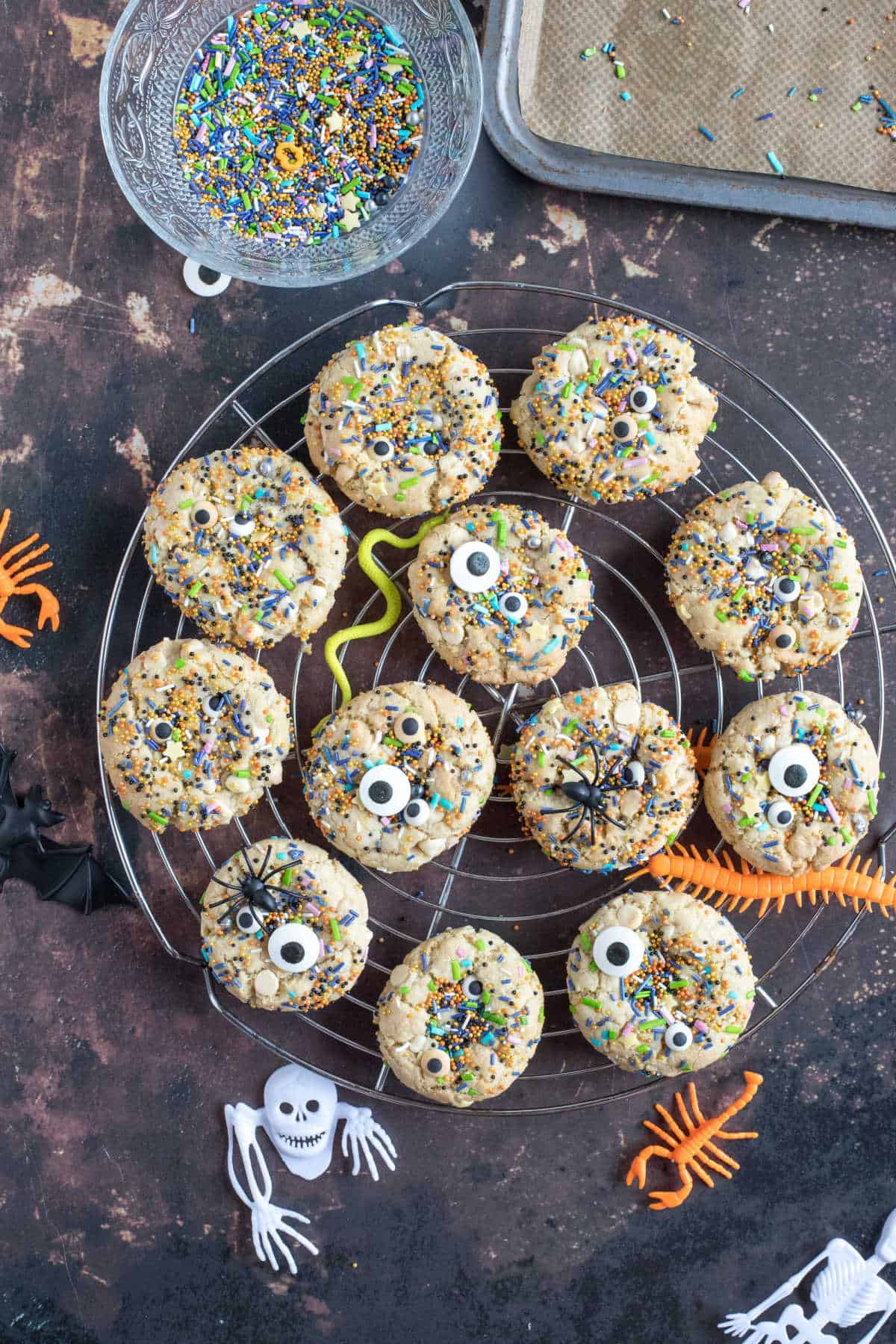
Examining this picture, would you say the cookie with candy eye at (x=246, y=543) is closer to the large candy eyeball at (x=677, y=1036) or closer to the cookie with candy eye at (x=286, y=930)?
the cookie with candy eye at (x=286, y=930)

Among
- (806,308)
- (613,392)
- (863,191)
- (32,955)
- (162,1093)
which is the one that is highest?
(863,191)

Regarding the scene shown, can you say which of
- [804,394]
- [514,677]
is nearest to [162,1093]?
[514,677]

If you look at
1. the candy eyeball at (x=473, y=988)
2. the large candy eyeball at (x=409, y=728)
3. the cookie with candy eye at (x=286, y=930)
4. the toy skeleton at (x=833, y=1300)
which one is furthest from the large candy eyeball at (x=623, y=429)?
the toy skeleton at (x=833, y=1300)

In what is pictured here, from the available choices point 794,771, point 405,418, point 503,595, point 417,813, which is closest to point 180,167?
point 405,418

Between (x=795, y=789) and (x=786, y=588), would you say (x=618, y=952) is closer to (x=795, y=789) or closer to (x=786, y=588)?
(x=795, y=789)

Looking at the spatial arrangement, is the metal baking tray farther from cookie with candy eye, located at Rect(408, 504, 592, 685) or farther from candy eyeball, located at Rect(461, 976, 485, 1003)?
candy eyeball, located at Rect(461, 976, 485, 1003)

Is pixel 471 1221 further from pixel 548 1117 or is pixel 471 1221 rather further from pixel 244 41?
pixel 244 41
